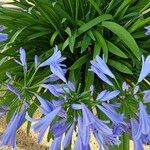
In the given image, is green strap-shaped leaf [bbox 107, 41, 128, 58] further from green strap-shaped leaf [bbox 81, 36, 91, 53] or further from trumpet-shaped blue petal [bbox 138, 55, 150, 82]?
trumpet-shaped blue petal [bbox 138, 55, 150, 82]

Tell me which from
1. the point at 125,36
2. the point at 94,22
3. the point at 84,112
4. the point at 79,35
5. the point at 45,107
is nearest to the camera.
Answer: the point at 84,112

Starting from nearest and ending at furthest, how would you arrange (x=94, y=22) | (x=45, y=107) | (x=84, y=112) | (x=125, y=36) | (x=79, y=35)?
(x=84, y=112) → (x=45, y=107) → (x=125, y=36) → (x=94, y=22) → (x=79, y=35)

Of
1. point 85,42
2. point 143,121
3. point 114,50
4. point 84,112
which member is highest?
point 85,42

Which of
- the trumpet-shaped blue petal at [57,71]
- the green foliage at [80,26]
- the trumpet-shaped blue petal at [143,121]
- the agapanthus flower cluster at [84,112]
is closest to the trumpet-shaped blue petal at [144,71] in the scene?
the agapanthus flower cluster at [84,112]

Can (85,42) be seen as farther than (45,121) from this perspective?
Yes

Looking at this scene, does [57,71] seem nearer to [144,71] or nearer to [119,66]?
[144,71]

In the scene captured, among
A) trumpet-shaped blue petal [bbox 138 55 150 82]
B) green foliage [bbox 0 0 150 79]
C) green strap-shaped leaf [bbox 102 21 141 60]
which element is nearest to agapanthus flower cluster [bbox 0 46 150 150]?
trumpet-shaped blue petal [bbox 138 55 150 82]

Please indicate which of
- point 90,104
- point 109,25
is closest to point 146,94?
point 90,104

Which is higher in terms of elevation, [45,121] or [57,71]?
[57,71]

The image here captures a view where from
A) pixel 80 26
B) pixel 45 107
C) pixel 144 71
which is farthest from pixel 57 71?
pixel 80 26
